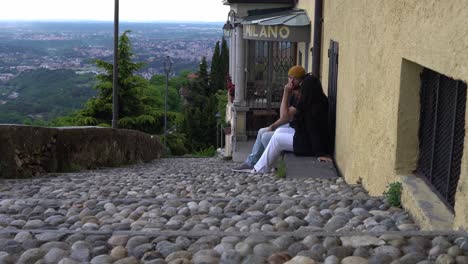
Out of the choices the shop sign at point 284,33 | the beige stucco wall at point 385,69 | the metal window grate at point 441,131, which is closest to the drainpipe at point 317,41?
the shop sign at point 284,33

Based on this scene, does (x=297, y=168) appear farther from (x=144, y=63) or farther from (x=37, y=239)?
(x=144, y=63)

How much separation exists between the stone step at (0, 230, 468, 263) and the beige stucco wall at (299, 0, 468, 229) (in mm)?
624

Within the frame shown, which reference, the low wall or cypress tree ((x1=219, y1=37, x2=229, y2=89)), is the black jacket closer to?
the low wall

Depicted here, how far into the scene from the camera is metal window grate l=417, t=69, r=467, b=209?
4621mm

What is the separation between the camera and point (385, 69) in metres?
6.21

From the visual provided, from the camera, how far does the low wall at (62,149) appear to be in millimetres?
8625

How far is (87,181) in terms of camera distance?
8586mm

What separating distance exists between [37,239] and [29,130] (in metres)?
5.23

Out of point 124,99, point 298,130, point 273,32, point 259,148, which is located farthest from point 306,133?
point 124,99

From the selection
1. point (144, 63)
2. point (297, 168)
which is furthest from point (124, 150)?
point (144, 63)

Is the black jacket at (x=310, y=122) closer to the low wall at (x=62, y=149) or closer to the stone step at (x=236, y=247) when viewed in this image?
the low wall at (x=62, y=149)

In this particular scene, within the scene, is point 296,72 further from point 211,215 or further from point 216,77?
point 216,77

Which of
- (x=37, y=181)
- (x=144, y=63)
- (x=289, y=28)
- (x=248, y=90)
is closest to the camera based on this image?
(x=37, y=181)

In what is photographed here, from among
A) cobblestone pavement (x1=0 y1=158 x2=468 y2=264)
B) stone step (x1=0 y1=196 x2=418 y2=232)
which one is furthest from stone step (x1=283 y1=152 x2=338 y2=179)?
stone step (x1=0 y1=196 x2=418 y2=232)
